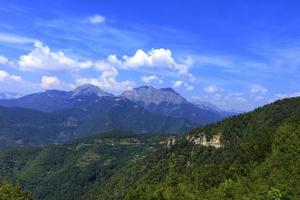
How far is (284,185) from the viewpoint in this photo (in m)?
164

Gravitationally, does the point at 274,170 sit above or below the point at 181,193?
above

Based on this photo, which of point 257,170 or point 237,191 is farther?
point 257,170

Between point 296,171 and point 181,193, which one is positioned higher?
point 296,171

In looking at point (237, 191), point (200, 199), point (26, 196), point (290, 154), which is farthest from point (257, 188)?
point (26, 196)

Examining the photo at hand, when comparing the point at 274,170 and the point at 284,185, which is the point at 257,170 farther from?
the point at 284,185

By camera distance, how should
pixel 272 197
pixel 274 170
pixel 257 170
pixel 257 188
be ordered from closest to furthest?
pixel 272 197 < pixel 257 188 < pixel 274 170 < pixel 257 170

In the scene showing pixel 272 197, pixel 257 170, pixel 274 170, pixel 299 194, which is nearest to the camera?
pixel 272 197

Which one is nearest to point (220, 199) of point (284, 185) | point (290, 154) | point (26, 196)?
point (284, 185)

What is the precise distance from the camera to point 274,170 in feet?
610

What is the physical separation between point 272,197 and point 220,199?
28.3m

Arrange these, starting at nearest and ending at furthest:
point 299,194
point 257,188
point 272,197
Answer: point 272,197 → point 299,194 → point 257,188

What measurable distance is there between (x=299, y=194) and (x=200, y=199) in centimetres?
3588

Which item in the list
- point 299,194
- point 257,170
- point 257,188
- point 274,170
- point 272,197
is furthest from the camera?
point 257,170

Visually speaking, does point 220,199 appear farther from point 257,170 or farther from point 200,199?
point 257,170
